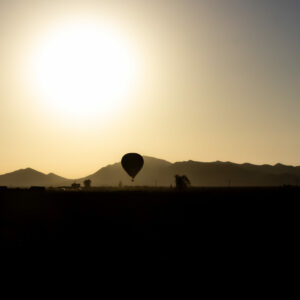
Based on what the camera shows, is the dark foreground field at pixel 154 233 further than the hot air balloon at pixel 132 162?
No

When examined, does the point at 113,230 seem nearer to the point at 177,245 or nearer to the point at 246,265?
the point at 177,245

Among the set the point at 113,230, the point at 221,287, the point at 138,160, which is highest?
the point at 138,160

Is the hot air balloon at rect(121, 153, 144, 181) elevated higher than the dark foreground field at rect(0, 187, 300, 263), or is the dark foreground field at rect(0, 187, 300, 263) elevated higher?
the hot air balloon at rect(121, 153, 144, 181)

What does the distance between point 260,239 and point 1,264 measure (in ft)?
53.3

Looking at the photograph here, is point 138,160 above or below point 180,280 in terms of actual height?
above

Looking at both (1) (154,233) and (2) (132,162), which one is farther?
(2) (132,162)

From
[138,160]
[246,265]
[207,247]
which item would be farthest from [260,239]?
[138,160]

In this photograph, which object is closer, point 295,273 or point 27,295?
point 27,295

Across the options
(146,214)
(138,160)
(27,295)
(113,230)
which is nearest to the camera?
(27,295)

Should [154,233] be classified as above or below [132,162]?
below

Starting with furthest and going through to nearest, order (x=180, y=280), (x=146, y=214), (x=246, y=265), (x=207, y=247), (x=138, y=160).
→ (x=138, y=160)
(x=146, y=214)
(x=207, y=247)
(x=246, y=265)
(x=180, y=280)

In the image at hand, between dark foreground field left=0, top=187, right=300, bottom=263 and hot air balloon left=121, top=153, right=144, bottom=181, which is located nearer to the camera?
dark foreground field left=0, top=187, right=300, bottom=263

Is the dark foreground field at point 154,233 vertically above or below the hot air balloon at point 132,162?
below

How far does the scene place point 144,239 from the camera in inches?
1148
